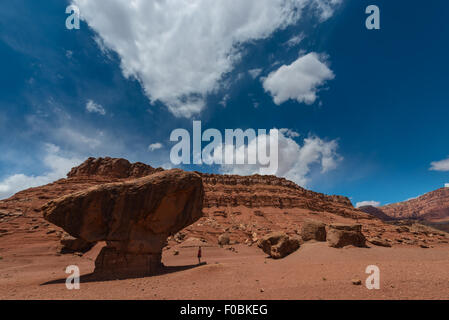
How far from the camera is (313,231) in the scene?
69.0 feet

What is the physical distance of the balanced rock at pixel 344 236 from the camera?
17594mm

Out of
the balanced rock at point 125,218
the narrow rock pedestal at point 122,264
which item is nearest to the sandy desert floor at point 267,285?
the narrow rock pedestal at point 122,264

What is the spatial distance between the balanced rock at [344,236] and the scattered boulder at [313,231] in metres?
2.39

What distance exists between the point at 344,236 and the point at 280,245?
5.39m

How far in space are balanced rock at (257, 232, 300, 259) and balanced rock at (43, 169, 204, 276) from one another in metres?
8.75

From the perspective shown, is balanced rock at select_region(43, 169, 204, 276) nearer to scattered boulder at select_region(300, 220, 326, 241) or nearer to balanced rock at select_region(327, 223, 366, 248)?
balanced rock at select_region(327, 223, 366, 248)

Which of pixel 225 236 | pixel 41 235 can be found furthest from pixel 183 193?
pixel 41 235

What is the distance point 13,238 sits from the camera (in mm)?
27609

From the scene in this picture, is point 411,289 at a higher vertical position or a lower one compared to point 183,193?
lower

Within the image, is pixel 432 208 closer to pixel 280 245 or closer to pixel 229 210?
pixel 229 210

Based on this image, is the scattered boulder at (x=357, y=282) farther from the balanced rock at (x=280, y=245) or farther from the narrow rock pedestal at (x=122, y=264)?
the narrow rock pedestal at (x=122, y=264)

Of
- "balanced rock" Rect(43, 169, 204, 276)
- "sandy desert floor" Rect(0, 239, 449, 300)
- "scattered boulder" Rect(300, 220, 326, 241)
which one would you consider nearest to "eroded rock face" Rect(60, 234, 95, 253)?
"sandy desert floor" Rect(0, 239, 449, 300)
